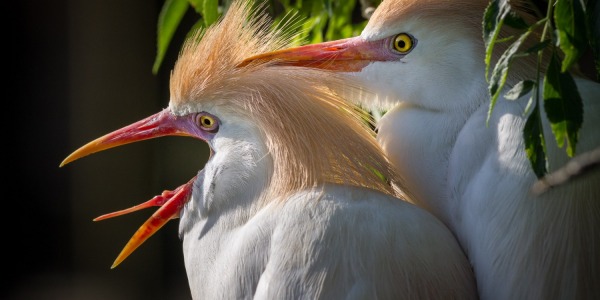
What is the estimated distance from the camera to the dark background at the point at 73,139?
2.91 m

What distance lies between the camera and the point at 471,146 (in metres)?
1.17

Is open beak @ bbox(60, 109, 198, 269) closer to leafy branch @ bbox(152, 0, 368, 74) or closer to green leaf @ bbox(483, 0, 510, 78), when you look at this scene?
leafy branch @ bbox(152, 0, 368, 74)

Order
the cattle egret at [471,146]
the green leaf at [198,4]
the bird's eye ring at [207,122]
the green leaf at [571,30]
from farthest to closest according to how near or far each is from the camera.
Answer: the green leaf at [198,4] → the bird's eye ring at [207,122] → the cattle egret at [471,146] → the green leaf at [571,30]

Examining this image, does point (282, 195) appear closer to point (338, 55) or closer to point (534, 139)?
point (338, 55)

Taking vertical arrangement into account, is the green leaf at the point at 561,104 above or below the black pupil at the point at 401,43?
below

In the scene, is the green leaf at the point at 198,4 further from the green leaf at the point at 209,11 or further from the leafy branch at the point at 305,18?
the green leaf at the point at 209,11

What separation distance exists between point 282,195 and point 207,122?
7.8 inches

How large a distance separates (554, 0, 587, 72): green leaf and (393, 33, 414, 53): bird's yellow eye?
20.1 inches

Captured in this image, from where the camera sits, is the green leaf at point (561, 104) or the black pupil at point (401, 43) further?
the black pupil at point (401, 43)

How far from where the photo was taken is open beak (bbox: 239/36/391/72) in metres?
1.28

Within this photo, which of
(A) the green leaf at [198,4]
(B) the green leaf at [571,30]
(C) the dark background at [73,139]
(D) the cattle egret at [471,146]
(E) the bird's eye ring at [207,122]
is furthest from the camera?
(C) the dark background at [73,139]

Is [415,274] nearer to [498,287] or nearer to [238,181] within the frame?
[498,287]

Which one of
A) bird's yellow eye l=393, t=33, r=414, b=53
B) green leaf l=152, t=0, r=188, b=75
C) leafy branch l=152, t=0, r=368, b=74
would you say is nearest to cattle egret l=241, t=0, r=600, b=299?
bird's yellow eye l=393, t=33, r=414, b=53

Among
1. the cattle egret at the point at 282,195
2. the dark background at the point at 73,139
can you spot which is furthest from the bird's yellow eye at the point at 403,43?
the dark background at the point at 73,139
